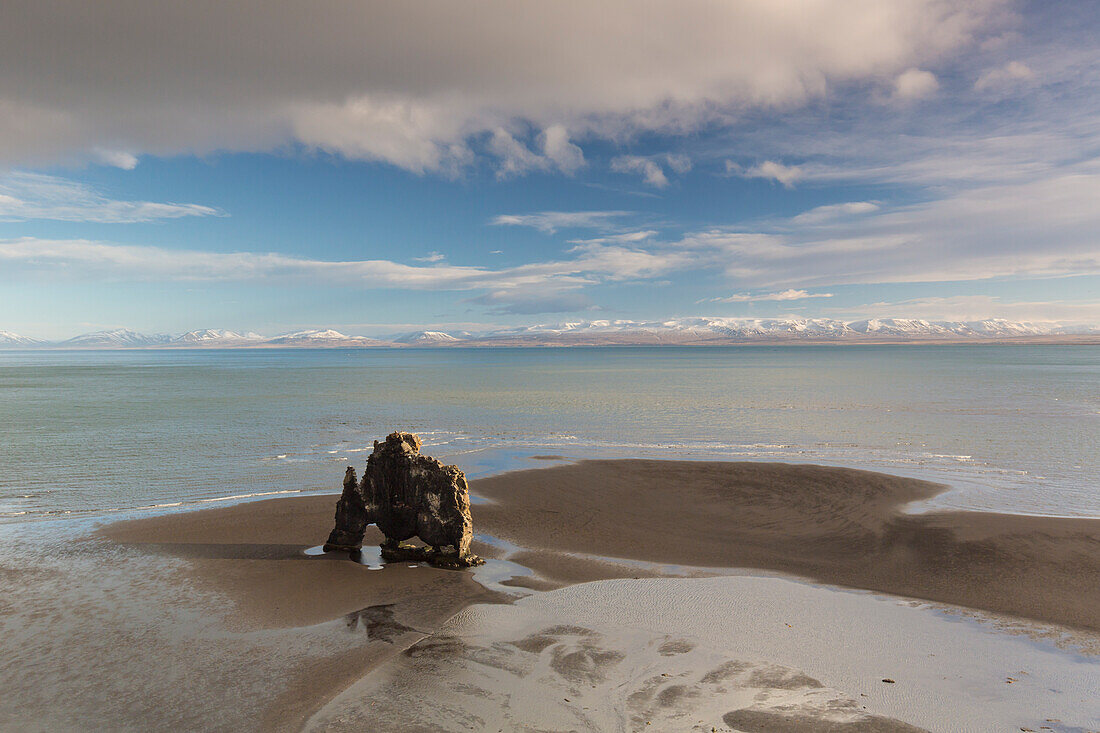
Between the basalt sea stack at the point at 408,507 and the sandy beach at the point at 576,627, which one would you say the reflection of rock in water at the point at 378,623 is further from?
the basalt sea stack at the point at 408,507

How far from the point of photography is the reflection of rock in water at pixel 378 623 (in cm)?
1144

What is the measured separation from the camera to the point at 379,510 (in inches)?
651

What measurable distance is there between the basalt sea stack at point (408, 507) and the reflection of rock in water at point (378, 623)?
2.93m

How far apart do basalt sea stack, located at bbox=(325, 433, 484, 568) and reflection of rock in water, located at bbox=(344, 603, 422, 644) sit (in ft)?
9.62

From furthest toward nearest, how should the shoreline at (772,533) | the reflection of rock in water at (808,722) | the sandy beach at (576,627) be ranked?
1. the shoreline at (772,533)
2. the sandy beach at (576,627)
3. the reflection of rock in water at (808,722)

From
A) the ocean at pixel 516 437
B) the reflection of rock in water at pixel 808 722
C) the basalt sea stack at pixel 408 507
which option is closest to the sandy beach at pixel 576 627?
the reflection of rock in water at pixel 808 722

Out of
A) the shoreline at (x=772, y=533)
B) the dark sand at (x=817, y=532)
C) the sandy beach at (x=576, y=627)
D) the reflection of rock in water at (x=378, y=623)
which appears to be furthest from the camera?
the shoreline at (x=772, y=533)

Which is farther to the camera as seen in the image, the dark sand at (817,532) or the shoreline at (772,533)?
the shoreline at (772,533)

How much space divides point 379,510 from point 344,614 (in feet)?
14.3

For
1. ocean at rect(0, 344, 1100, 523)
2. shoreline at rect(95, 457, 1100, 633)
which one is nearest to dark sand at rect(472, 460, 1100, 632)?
shoreline at rect(95, 457, 1100, 633)

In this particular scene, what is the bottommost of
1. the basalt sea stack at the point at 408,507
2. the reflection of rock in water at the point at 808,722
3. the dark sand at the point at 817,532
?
the dark sand at the point at 817,532

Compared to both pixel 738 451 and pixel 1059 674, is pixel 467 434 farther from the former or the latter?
pixel 1059 674

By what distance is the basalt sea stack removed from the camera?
15656 mm

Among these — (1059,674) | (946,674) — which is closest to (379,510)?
(946,674)
